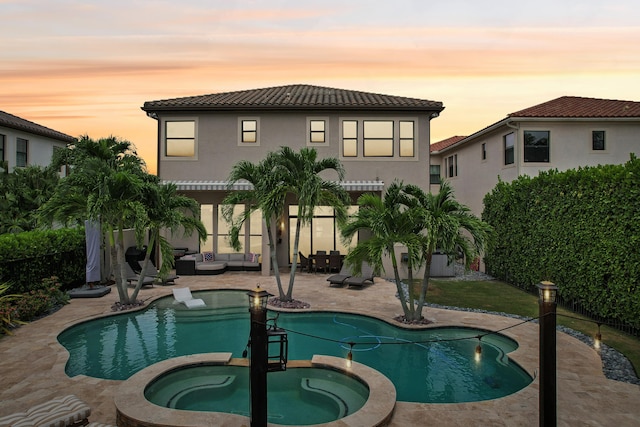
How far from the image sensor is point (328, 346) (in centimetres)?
1320

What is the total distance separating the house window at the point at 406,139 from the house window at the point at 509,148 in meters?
6.52

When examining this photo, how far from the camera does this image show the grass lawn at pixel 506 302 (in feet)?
41.1

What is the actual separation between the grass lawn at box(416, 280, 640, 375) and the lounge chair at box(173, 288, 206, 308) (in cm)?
968

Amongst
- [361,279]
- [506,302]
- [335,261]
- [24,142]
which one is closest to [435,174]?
[335,261]

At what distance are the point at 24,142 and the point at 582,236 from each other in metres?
38.7

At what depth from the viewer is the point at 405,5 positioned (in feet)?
61.9

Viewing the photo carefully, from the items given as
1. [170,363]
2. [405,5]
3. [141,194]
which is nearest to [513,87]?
[405,5]

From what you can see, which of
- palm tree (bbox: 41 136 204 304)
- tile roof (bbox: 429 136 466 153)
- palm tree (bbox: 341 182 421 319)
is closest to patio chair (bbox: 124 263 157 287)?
palm tree (bbox: 41 136 204 304)

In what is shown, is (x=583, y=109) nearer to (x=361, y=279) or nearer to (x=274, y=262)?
(x=361, y=279)

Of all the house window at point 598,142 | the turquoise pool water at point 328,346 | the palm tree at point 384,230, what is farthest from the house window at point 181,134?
the house window at point 598,142

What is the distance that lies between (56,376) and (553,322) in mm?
10638

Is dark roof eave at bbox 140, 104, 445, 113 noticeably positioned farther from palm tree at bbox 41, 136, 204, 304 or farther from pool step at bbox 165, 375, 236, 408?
pool step at bbox 165, 375, 236, 408

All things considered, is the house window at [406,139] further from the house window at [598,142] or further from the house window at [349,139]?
the house window at [598,142]

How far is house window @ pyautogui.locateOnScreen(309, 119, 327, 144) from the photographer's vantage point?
84.2 ft
